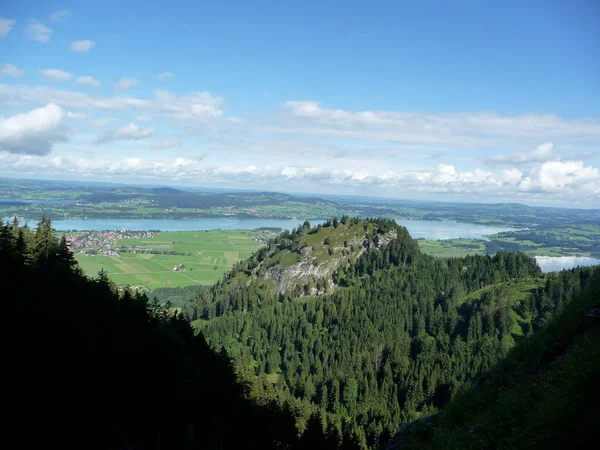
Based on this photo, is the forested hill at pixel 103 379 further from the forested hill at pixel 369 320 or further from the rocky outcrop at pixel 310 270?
the rocky outcrop at pixel 310 270

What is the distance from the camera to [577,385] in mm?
8438

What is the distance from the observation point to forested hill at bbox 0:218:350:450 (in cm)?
2077

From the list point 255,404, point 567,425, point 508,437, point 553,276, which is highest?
point 567,425

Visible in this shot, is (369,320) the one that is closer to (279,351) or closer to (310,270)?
(279,351)

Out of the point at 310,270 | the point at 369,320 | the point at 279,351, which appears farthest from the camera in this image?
the point at 310,270

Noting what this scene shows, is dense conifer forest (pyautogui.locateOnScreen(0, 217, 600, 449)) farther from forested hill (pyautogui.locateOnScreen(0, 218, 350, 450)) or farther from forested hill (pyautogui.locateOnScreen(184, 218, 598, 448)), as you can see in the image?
forested hill (pyautogui.locateOnScreen(184, 218, 598, 448))

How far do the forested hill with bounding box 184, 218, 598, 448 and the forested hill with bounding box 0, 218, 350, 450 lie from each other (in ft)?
37.1

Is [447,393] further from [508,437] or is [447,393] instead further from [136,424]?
[508,437]

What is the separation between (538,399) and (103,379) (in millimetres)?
26222

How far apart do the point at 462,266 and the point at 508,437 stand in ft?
519

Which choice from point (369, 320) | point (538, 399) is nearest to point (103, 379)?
point (538, 399)

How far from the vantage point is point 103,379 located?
2547cm

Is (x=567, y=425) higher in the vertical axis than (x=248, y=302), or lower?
higher

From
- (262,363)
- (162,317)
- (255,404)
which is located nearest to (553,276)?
(262,363)
